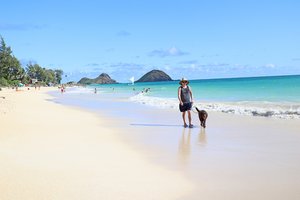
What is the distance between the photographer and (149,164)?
6.64 metres

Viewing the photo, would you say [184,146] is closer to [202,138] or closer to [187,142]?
[187,142]

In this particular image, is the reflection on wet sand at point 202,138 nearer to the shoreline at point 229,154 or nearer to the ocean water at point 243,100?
the shoreline at point 229,154

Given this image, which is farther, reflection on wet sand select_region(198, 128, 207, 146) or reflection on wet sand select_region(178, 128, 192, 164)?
reflection on wet sand select_region(198, 128, 207, 146)

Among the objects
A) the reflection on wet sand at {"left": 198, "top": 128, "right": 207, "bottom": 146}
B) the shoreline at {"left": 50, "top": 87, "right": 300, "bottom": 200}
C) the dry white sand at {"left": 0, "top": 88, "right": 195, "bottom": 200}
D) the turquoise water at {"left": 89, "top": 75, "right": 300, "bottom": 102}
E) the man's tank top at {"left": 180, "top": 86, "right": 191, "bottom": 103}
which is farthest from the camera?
the turquoise water at {"left": 89, "top": 75, "right": 300, "bottom": 102}

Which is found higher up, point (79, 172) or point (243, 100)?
point (243, 100)

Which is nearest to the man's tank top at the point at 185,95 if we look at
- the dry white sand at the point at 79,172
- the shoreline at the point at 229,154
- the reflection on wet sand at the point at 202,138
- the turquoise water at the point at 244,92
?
the shoreline at the point at 229,154

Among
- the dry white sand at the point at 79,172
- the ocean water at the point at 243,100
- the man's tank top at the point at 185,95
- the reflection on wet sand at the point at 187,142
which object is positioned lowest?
the dry white sand at the point at 79,172

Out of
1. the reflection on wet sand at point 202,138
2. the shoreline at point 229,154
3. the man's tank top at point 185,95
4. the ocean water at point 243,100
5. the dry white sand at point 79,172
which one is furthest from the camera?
the ocean water at point 243,100

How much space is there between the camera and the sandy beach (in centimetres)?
499

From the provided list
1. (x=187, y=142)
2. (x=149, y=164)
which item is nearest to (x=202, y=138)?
(x=187, y=142)

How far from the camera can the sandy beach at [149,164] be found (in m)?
4.99

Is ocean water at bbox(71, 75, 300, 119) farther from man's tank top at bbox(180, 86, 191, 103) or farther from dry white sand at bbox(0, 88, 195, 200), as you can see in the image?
dry white sand at bbox(0, 88, 195, 200)

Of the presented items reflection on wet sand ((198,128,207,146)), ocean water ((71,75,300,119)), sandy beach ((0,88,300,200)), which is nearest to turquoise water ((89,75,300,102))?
ocean water ((71,75,300,119))

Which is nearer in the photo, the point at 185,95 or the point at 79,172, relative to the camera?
the point at 79,172
